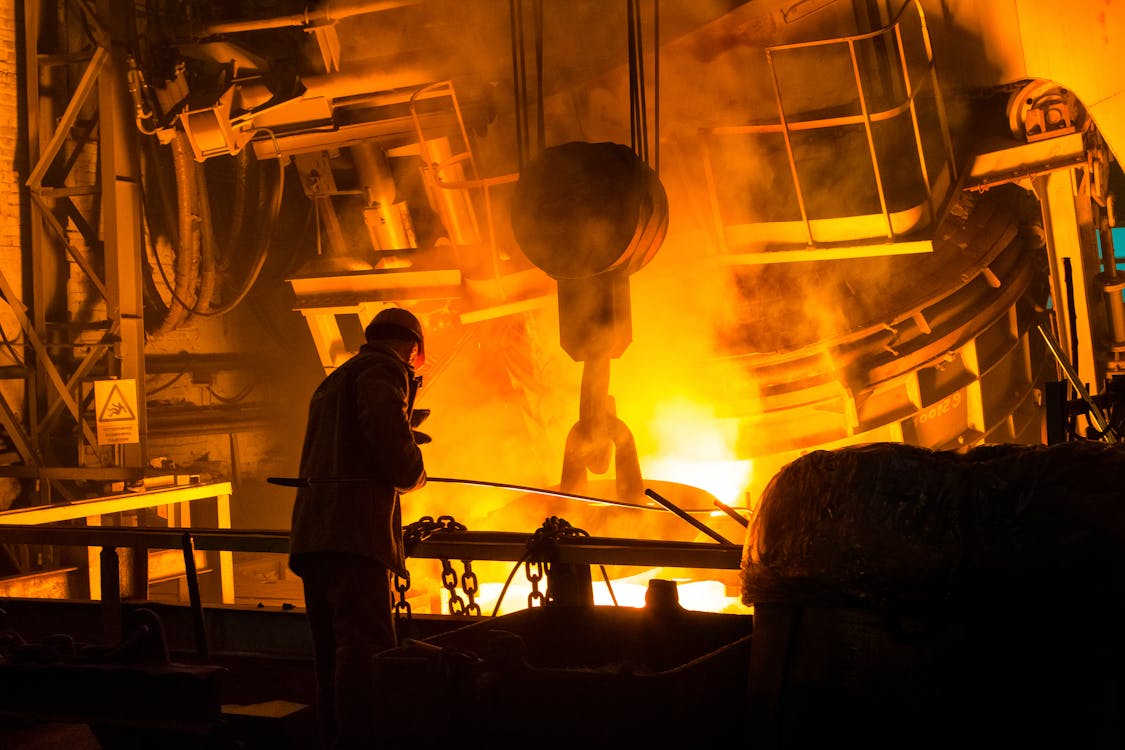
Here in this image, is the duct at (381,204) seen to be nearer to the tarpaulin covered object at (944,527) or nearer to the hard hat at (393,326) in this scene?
the hard hat at (393,326)

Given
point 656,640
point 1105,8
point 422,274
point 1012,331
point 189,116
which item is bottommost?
point 656,640

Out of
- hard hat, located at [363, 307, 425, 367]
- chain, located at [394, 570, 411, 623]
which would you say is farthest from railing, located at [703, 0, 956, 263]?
chain, located at [394, 570, 411, 623]

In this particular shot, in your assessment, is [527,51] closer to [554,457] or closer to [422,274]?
[422,274]

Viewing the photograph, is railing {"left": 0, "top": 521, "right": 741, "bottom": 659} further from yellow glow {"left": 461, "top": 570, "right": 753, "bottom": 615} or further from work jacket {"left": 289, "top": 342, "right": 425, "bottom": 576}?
yellow glow {"left": 461, "top": 570, "right": 753, "bottom": 615}

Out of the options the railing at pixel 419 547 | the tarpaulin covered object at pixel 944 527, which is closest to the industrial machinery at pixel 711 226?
the railing at pixel 419 547

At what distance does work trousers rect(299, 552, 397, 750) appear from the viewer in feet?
10.5

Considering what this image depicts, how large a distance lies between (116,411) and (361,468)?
556 cm

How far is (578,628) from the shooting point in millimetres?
2637

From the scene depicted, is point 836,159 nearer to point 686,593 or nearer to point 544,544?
point 686,593

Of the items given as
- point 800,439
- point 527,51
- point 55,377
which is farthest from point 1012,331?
point 55,377

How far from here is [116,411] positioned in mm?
8180

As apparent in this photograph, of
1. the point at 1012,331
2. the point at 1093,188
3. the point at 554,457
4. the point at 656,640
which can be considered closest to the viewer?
the point at 656,640

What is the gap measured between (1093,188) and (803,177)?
1.50 m

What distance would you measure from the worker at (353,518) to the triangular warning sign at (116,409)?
17.5 feet
